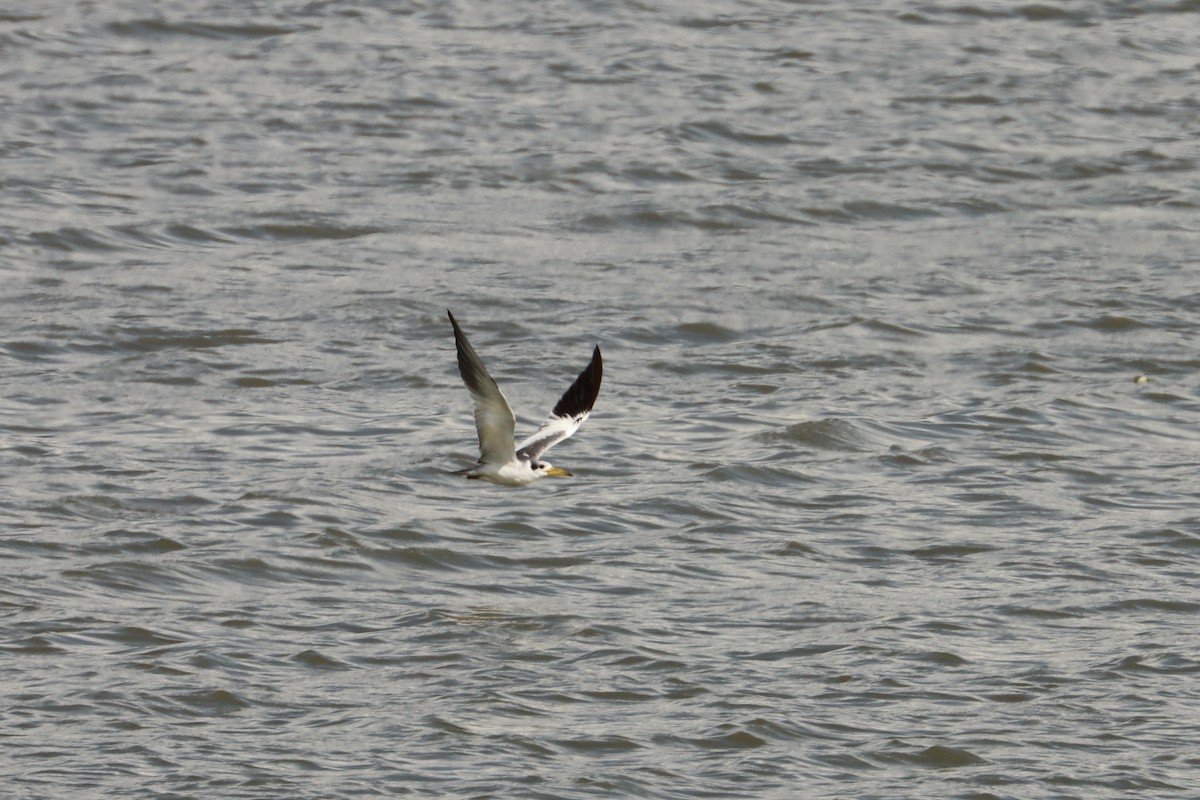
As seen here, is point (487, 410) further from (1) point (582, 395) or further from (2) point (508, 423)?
(1) point (582, 395)

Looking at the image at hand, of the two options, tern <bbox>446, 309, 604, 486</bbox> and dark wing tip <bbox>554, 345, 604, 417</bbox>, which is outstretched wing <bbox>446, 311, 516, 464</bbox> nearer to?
tern <bbox>446, 309, 604, 486</bbox>

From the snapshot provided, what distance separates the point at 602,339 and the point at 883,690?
4.80 metres

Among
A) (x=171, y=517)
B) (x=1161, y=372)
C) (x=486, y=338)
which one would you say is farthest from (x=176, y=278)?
(x=1161, y=372)

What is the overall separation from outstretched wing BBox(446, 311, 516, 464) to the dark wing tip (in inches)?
16.3

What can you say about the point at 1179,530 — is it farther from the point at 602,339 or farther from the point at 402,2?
the point at 402,2

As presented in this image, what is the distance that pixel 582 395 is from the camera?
9.11 metres

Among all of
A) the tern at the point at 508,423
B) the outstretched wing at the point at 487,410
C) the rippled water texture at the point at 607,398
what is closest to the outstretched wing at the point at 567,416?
the tern at the point at 508,423

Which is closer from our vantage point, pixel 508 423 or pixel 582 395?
pixel 508 423

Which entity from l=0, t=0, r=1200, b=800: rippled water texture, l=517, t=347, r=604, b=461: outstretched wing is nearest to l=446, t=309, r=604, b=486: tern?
l=517, t=347, r=604, b=461: outstretched wing

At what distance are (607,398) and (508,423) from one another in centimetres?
311

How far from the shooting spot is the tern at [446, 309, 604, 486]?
8297 mm

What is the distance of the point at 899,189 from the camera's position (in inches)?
608

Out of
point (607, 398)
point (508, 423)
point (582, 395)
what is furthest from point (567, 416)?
point (607, 398)

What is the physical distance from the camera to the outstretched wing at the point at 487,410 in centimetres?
825
